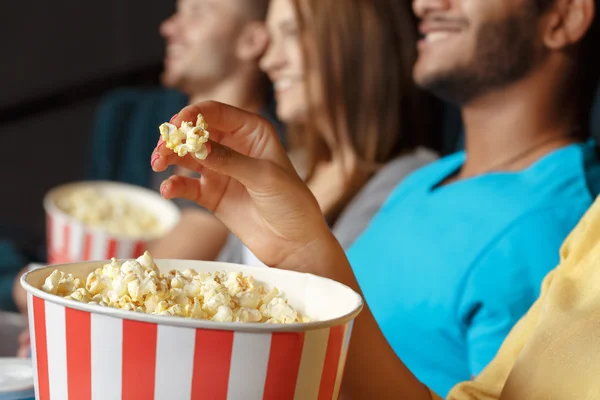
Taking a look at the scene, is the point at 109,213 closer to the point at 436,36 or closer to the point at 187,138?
the point at 436,36

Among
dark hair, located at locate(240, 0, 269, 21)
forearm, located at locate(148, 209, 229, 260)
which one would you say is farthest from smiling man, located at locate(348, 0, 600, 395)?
dark hair, located at locate(240, 0, 269, 21)

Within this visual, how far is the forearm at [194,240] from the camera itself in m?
1.97

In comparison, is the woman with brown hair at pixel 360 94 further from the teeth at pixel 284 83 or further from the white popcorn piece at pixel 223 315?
the white popcorn piece at pixel 223 315

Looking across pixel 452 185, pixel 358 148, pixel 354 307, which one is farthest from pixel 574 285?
pixel 358 148

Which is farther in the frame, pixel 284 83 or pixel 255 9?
pixel 255 9

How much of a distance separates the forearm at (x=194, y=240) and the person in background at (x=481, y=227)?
0.86m

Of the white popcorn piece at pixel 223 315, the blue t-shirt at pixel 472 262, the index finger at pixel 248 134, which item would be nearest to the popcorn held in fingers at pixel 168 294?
the white popcorn piece at pixel 223 315

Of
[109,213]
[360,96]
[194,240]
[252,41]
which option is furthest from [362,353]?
[252,41]

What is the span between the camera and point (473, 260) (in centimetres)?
93

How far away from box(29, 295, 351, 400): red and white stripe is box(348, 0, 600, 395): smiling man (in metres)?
0.51

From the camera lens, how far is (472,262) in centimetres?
93

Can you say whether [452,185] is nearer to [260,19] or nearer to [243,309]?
[243,309]

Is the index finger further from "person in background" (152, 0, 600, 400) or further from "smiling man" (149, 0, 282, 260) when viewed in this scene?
"smiling man" (149, 0, 282, 260)

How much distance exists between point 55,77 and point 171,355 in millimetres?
3109
